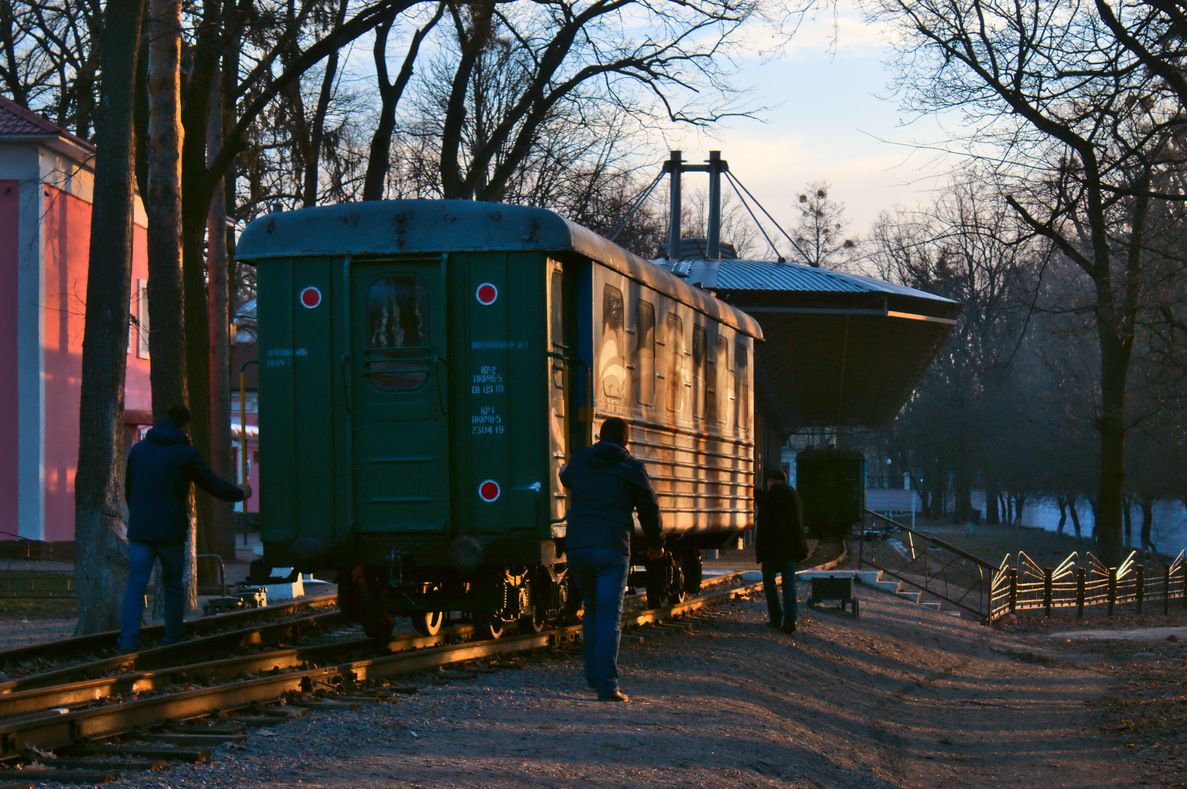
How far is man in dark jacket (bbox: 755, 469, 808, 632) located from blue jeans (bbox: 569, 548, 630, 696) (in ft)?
20.1

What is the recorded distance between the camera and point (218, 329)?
93.4 ft

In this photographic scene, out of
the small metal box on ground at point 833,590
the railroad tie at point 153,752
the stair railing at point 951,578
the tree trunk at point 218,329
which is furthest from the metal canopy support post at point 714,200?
the railroad tie at point 153,752

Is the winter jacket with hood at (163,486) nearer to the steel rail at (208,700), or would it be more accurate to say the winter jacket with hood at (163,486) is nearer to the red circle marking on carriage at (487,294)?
the steel rail at (208,700)

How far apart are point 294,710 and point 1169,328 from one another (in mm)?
28398

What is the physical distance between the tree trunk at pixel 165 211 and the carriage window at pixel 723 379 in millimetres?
5691

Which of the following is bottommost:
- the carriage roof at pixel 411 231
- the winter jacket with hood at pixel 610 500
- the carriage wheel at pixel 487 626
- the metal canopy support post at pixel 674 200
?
the carriage wheel at pixel 487 626

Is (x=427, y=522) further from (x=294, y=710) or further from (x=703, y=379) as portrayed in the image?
(x=703, y=379)

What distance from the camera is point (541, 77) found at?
86.4 feet

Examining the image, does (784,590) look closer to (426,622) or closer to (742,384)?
(742,384)

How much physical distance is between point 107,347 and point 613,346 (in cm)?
489

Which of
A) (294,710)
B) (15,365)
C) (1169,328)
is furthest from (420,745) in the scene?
(1169,328)

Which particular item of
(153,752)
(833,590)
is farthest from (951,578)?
(153,752)

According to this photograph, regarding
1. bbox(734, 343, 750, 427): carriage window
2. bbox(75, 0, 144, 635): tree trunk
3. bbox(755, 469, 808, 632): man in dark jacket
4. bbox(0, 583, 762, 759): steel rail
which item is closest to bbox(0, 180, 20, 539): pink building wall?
bbox(75, 0, 144, 635): tree trunk

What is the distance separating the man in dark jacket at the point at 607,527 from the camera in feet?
33.3
